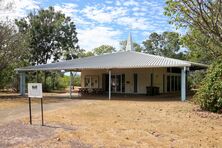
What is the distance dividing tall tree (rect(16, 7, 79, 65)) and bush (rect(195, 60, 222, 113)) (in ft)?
110

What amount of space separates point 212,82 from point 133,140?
890 centimetres

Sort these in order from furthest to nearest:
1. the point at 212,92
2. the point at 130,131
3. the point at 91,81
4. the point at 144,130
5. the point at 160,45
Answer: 1. the point at 160,45
2. the point at 91,81
3. the point at 212,92
4. the point at 144,130
5. the point at 130,131

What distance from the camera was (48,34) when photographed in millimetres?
47656

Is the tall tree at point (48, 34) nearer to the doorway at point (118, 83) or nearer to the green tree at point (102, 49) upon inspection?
the doorway at point (118, 83)

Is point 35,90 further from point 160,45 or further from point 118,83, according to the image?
point 160,45

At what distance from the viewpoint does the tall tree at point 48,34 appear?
47.3m

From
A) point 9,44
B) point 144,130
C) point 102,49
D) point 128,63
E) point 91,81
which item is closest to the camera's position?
point 144,130

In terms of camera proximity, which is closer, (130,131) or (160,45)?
(130,131)

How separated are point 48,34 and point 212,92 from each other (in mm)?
34949

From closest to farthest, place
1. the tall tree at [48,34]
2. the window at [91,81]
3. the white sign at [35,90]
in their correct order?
the white sign at [35,90] < the window at [91,81] < the tall tree at [48,34]

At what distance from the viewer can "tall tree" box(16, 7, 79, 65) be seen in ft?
155

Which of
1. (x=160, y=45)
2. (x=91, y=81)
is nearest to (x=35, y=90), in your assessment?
(x=91, y=81)

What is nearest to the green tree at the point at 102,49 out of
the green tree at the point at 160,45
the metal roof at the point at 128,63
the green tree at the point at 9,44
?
the green tree at the point at 160,45

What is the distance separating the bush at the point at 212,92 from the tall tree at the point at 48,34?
33490 mm
